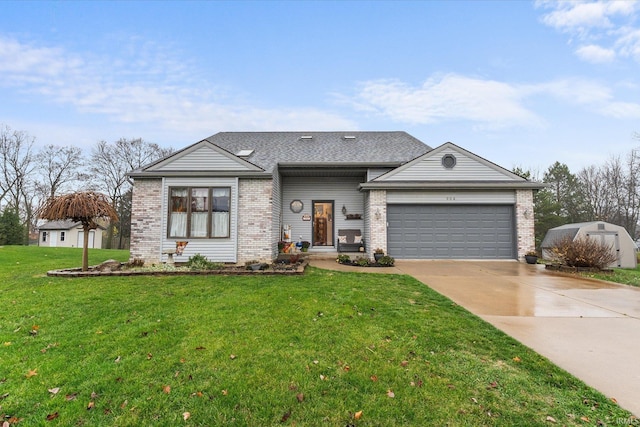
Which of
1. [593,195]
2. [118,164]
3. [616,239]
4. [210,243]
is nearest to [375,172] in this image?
[210,243]

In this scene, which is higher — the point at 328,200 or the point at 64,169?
the point at 64,169

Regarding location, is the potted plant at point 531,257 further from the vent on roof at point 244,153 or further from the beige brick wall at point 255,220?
the vent on roof at point 244,153

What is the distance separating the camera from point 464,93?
14.0 metres

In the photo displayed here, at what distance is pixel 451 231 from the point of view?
446 inches

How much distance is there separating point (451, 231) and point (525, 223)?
276 centimetres

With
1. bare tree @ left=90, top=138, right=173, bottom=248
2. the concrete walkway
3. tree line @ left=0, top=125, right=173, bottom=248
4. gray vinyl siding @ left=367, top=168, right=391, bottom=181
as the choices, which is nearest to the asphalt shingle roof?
gray vinyl siding @ left=367, top=168, right=391, bottom=181

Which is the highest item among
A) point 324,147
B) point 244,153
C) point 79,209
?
point 324,147

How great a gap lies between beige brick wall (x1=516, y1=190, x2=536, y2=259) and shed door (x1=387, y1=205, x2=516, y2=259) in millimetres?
239

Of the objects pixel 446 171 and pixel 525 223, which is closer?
pixel 525 223

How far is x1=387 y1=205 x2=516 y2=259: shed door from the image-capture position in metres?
11.2

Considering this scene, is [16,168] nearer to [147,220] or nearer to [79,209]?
[147,220]

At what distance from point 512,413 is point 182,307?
457cm

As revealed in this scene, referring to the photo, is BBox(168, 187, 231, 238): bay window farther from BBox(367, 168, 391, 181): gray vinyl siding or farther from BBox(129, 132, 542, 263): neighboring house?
BBox(367, 168, 391, 181): gray vinyl siding

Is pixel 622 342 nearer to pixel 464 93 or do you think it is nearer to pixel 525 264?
pixel 525 264
